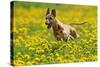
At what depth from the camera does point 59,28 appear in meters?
2.17

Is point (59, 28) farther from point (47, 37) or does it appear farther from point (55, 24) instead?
point (47, 37)

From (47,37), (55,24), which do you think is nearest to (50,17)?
(55,24)

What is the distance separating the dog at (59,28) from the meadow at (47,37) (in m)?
0.04

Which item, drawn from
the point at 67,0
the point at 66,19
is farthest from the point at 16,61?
the point at 67,0

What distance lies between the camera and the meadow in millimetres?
2010

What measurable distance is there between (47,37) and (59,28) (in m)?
0.16

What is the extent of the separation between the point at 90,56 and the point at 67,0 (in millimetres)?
648

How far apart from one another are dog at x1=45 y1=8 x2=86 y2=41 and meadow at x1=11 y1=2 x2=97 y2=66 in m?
0.04

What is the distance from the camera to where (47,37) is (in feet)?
6.92

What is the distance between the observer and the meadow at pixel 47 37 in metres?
2.01

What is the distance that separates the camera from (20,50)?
2.01 metres

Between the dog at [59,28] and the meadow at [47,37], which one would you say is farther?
the dog at [59,28]

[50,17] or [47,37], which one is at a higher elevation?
[50,17]

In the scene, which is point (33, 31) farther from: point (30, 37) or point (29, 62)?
point (29, 62)
